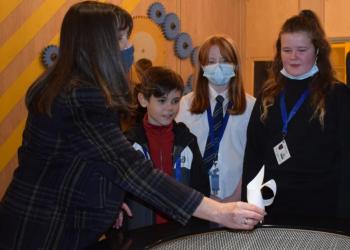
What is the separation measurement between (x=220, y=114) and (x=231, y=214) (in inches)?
41.6

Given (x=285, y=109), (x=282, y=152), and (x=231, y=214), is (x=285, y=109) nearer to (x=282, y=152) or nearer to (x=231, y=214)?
(x=282, y=152)

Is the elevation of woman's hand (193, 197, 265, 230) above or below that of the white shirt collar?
below

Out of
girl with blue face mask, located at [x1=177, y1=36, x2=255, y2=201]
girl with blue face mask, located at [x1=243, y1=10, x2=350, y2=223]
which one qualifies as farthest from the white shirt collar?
girl with blue face mask, located at [x1=243, y1=10, x2=350, y2=223]

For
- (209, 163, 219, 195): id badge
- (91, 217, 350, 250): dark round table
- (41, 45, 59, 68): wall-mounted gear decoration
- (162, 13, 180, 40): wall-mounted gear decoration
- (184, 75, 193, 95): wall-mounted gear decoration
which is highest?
(162, 13, 180, 40): wall-mounted gear decoration

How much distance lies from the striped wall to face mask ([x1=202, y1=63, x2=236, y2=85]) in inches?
58.7

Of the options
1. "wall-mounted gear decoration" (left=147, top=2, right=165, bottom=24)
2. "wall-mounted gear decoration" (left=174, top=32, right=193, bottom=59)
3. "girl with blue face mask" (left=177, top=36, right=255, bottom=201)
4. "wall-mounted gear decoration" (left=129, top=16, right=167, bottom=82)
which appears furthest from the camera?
"wall-mounted gear decoration" (left=174, top=32, right=193, bottom=59)

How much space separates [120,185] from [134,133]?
908 millimetres

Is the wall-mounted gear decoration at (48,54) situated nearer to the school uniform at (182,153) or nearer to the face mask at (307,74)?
the school uniform at (182,153)

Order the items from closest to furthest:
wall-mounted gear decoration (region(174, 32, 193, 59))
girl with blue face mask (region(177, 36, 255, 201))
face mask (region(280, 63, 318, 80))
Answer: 1. face mask (region(280, 63, 318, 80))
2. girl with blue face mask (region(177, 36, 255, 201))
3. wall-mounted gear decoration (region(174, 32, 193, 59))

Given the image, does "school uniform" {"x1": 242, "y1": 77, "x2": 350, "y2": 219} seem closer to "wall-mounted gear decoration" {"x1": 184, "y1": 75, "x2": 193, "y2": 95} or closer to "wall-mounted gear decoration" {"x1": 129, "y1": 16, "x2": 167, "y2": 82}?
"wall-mounted gear decoration" {"x1": 129, "y1": 16, "x2": 167, "y2": 82}

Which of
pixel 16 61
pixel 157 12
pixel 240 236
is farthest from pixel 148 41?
pixel 240 236

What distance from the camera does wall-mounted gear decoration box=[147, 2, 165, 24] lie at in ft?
14.3

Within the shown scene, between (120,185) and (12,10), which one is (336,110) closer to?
(120,185)

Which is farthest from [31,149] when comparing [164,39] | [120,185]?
[164,39]
